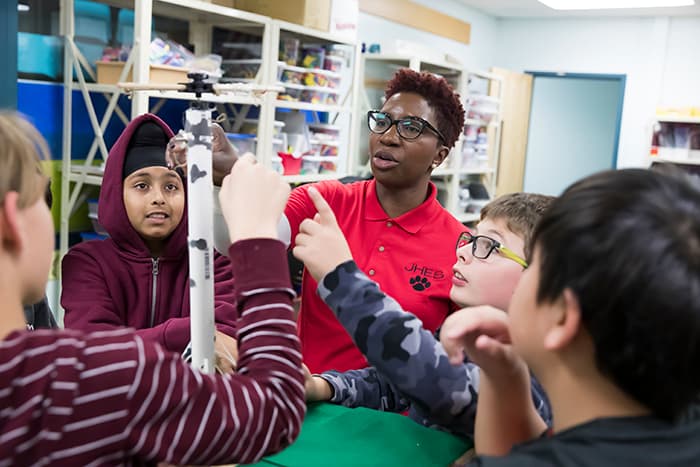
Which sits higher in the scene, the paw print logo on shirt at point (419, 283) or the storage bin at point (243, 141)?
the storage bin at point (243, 141)

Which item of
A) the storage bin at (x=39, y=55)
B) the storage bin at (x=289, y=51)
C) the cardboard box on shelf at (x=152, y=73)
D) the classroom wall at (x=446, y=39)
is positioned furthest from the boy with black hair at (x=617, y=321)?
the classroom wall at (x=446, y=39)

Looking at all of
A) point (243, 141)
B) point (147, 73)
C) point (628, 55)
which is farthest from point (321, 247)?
point (628, 55)

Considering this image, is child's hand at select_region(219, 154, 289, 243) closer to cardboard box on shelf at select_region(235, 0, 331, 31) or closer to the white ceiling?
cardboard box on shelf at select_region(235, 0, 331, 31)

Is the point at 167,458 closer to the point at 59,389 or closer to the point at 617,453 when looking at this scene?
the point at 59,389

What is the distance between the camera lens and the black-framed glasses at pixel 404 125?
6.16 ft

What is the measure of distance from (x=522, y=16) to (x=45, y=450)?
24.0 feet

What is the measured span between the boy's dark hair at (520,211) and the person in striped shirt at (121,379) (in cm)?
63

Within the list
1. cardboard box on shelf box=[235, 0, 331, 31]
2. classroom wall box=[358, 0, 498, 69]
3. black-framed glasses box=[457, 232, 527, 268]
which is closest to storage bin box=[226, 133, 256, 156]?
cardboard box on shelf box=[235, 0, 331, 31]

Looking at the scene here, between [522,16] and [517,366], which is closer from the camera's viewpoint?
[517,366]

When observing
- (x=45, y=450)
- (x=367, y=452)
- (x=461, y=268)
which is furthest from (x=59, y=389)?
(x=461, y=268)

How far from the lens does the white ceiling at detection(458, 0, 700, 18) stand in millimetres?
6254

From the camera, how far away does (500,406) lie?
0.90 meters

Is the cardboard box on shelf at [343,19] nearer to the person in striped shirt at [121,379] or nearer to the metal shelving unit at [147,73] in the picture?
the metal shelving unit at [147,73]

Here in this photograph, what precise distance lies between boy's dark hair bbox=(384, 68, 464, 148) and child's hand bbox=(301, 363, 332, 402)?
1011 millimetres
